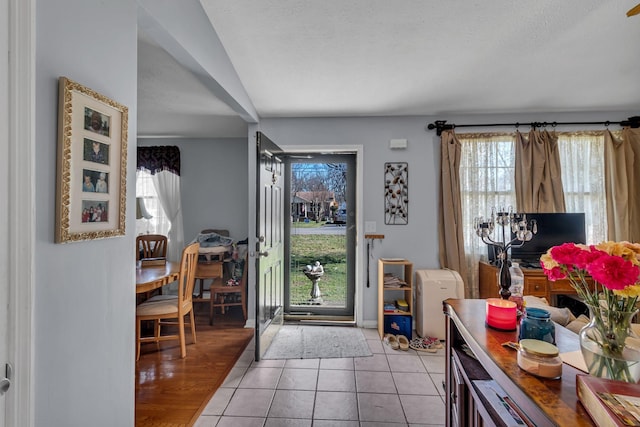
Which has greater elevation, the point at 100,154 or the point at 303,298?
the point at 100,154

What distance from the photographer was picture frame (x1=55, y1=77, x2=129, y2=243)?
1.02 m

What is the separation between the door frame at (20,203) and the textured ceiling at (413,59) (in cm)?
142

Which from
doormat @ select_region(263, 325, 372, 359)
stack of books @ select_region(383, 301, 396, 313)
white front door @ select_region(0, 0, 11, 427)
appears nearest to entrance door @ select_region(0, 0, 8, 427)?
white front door @ select_region(0, 0, 11, 427)

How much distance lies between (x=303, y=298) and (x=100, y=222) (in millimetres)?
3045

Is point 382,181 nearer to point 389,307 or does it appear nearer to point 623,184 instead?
point 389,307

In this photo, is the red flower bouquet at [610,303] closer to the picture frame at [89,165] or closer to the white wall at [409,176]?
the picture frame at [89,165]

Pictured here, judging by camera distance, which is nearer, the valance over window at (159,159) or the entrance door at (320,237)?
the entrance door at (320,237)

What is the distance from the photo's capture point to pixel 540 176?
130 inches

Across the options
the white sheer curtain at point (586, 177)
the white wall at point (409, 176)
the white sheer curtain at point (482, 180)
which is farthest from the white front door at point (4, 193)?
the white sheer curtain at point (586, 177)

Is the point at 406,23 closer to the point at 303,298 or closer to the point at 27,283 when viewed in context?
the point at 27,283

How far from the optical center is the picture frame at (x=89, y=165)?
1023 mm

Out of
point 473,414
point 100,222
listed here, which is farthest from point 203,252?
point 473,414

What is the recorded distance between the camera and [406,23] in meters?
2.15

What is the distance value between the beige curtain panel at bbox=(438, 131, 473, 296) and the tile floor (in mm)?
1009
